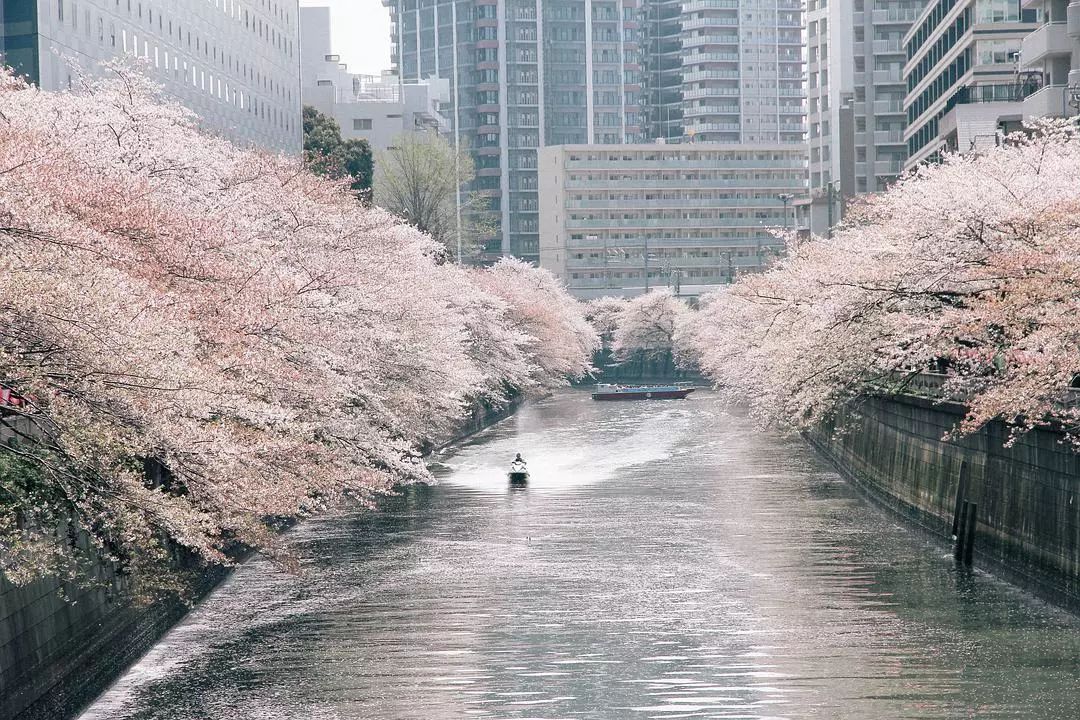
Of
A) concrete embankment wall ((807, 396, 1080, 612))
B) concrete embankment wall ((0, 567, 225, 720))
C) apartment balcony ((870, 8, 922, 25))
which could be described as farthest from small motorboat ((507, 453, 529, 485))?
apartment balcony ((870, 8, 922, 25))

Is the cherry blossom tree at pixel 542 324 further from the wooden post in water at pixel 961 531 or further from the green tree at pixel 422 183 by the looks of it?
the wooden post in water at pixel 961 531

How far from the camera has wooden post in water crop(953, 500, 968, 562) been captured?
139ft

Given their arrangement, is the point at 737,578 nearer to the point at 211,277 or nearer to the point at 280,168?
the point at 211,277

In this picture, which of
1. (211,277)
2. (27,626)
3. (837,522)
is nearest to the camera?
(27,626)

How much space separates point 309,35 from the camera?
16638 centimetres

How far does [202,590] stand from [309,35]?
134 metres

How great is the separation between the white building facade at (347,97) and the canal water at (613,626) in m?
112

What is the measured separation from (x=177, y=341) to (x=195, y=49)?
62.9m

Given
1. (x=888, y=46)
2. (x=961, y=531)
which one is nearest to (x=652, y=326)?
(x=888, y=46)

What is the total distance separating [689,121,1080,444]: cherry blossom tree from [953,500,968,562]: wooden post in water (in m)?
3.02

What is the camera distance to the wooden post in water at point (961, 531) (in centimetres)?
4247

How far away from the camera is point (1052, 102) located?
218ft

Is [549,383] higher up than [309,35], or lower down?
lower down

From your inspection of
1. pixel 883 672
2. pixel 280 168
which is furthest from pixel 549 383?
pixel 883 672
